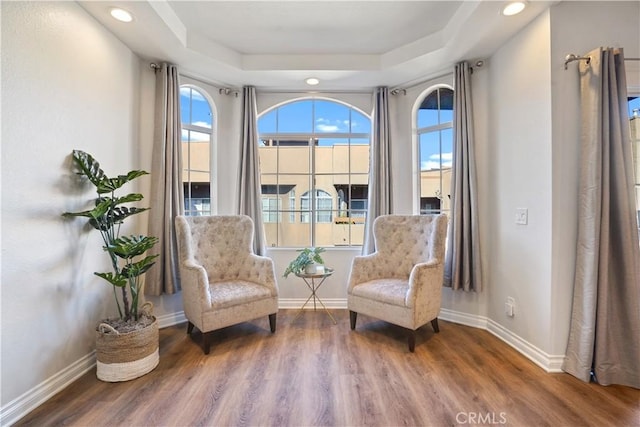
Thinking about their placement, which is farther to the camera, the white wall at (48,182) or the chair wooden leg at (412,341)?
the chair wooden leg at (412,341)

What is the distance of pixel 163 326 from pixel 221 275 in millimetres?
761

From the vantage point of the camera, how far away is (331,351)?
2.36 m

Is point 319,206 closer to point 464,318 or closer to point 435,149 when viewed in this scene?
point 435,149

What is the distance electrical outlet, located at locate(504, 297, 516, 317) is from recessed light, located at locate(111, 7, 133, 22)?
3796 millimetres

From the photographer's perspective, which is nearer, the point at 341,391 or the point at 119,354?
the point at 341,391

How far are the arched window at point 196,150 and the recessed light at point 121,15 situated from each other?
95 cm

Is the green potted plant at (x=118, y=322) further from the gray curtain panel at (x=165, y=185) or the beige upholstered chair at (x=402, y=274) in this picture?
the beige upholstered chair at (x=402, y=274)

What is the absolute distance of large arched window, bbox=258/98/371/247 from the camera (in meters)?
3.62

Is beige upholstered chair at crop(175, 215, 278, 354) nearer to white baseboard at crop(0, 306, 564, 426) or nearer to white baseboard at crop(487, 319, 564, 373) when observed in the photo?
white baseboard at crop(0, 306, 564, 426)

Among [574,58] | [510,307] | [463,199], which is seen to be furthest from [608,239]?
[574,58]

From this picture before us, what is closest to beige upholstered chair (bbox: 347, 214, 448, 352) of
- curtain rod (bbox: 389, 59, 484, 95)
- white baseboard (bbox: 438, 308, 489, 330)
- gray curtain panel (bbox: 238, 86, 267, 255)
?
white baseboard (bbox: 438, 308, 489, 330)

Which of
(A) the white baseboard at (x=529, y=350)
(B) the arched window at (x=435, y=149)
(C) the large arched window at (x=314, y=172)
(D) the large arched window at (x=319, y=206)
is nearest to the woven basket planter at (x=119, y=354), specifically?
(C) the large arched window at (x=314, y=172)

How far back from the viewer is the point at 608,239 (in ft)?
6.11

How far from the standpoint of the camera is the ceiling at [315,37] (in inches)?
89.9
